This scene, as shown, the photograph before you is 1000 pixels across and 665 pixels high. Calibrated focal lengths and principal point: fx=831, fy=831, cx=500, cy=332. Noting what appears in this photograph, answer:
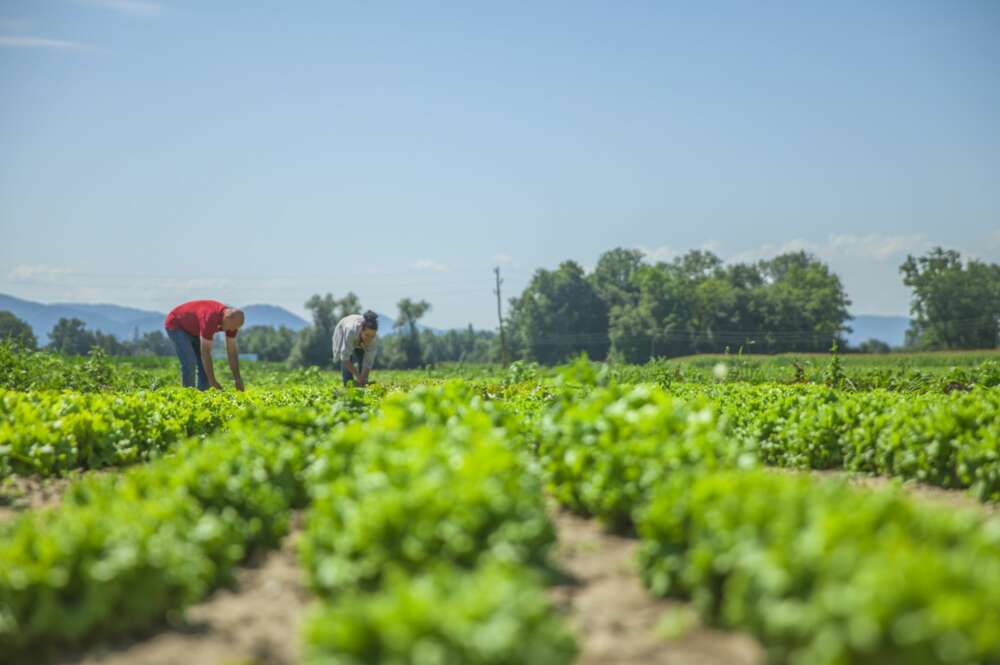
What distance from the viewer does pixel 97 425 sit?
8.10 metres

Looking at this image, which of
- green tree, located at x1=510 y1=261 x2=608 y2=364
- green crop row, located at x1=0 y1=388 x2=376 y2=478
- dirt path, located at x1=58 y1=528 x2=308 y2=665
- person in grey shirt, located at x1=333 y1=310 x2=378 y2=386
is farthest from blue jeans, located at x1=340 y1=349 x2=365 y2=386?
green tree, located at x1=510 y1=261 x2=608 y2=364

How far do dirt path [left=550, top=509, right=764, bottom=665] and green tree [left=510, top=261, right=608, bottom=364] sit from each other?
98.4m

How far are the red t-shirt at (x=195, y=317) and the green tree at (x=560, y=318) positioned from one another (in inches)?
3595

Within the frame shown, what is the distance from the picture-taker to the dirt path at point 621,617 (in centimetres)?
361

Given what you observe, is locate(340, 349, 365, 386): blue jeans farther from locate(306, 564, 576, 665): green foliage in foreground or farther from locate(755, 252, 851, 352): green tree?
locate(755, 252, 851, 352): green tree

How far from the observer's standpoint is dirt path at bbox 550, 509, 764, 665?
3.61 metres

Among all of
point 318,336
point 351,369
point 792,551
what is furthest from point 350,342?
point 318,336

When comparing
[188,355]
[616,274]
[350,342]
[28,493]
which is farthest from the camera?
[616,274]

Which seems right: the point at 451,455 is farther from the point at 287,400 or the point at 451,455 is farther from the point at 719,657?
the point at 287,400

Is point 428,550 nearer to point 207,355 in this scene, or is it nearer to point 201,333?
point 207,355

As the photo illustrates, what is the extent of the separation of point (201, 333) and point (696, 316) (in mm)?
91599

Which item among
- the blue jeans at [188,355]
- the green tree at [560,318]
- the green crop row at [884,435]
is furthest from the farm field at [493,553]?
the green tree at [560,318]

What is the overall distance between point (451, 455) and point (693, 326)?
316 ft

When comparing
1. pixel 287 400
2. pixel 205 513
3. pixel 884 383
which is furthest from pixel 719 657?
pixel 884 383
